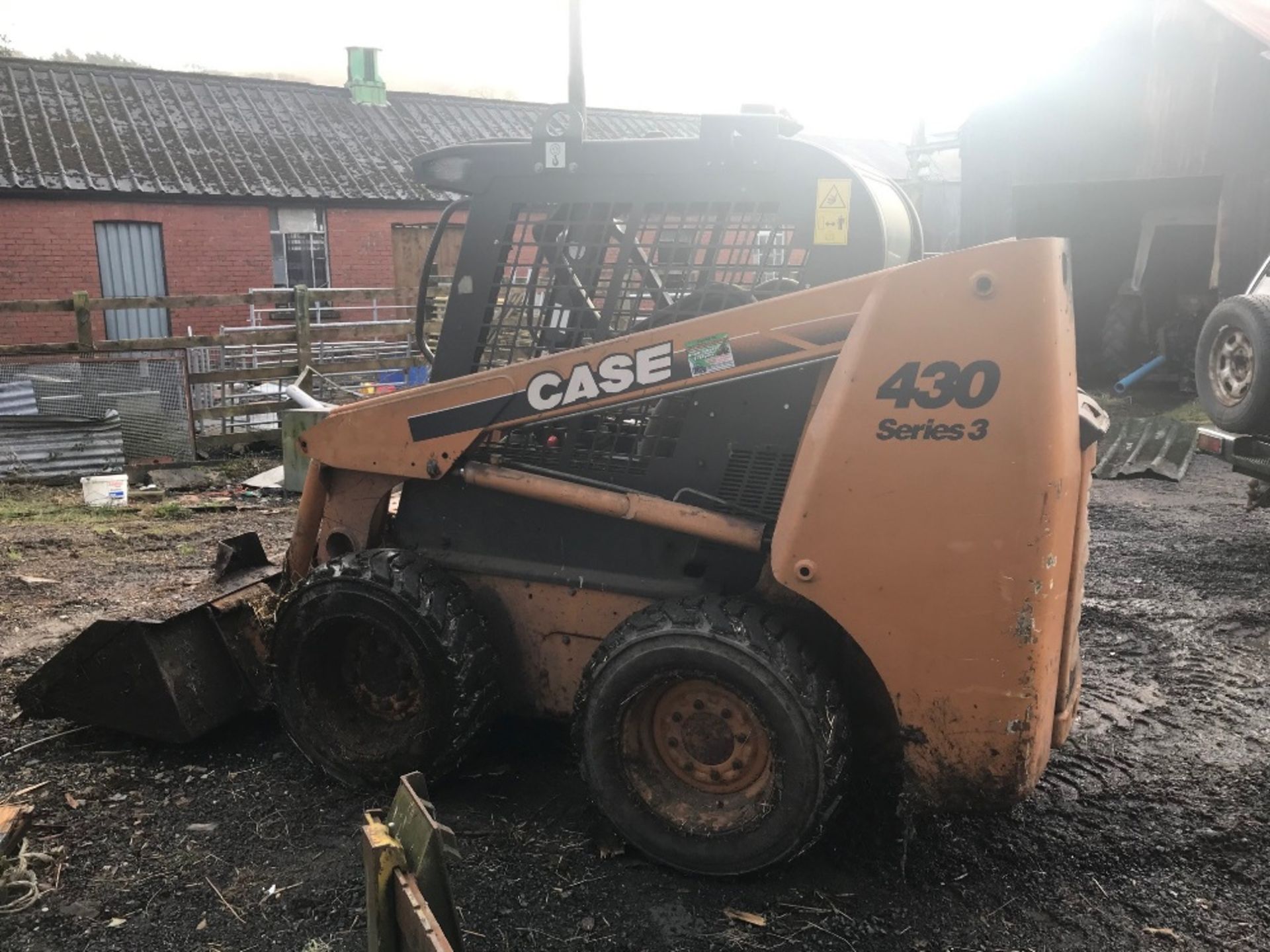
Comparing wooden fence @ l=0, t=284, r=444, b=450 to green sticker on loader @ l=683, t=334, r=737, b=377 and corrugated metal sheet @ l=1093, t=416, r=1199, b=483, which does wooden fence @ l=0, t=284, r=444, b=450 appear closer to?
corrugated metal sheet @ l=1093, t=416, r=1199, b=483

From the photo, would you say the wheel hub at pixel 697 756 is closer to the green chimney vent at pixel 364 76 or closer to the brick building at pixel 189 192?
the brick building at pixel 189 192

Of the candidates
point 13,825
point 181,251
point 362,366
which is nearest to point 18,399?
point 362,366

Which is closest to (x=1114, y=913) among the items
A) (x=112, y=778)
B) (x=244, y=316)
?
(x=112, y=778)

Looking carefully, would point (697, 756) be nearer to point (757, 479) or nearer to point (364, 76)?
point (757, 479)

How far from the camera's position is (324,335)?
39.1 feet

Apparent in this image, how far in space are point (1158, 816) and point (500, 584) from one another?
2.38 m

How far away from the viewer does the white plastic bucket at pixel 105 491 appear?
878 cm

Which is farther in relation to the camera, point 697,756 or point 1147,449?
point 1147,449

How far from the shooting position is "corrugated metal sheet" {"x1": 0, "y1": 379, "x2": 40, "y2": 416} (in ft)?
31.3

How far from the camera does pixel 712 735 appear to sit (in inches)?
129

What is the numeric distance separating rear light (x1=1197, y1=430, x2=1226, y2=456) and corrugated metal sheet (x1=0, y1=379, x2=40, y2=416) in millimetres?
9549

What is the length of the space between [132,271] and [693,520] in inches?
699

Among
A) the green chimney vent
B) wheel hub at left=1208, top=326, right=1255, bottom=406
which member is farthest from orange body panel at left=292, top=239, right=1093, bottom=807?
the green chimney vent

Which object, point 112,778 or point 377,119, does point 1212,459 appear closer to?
point 112,778
